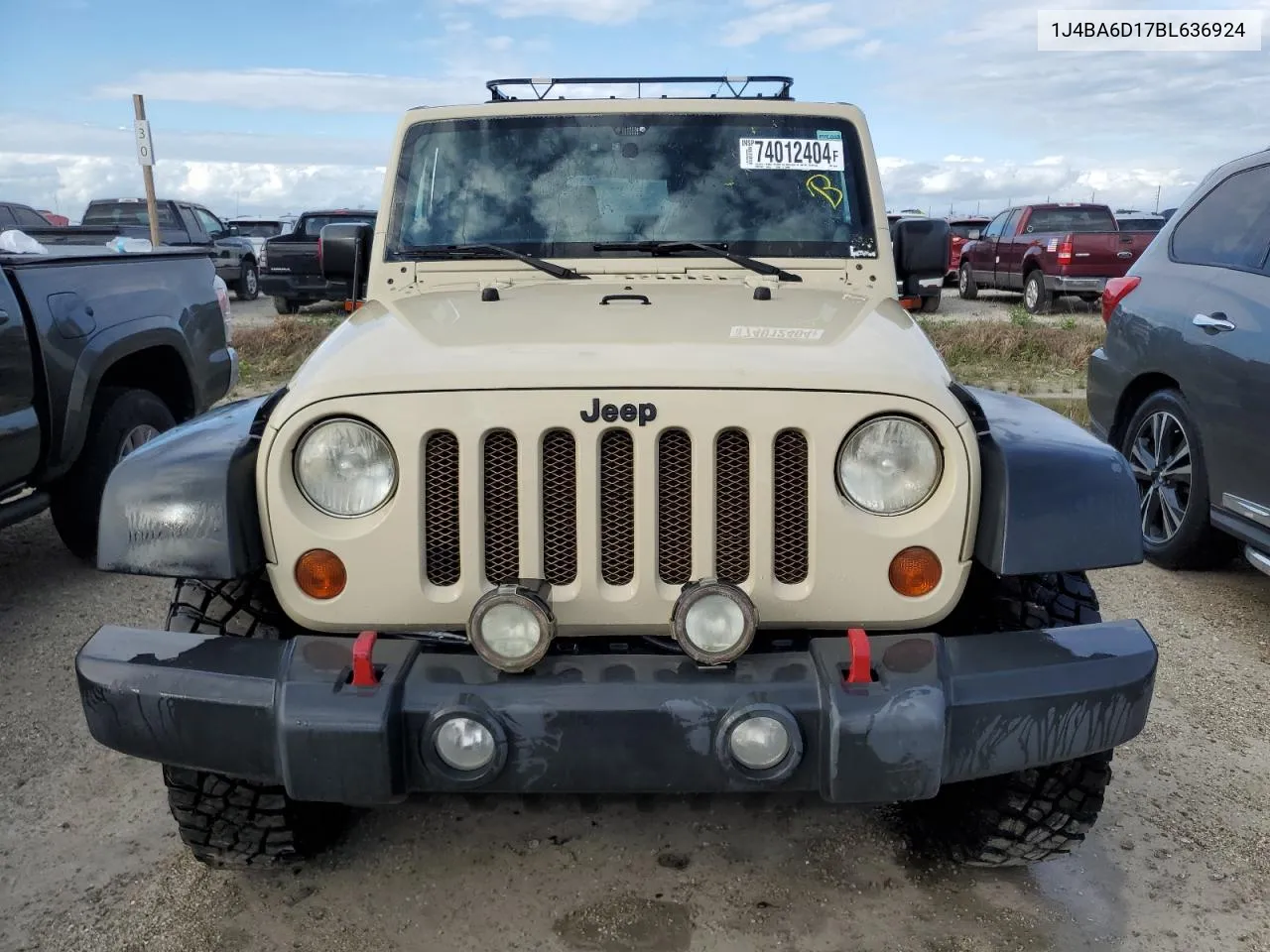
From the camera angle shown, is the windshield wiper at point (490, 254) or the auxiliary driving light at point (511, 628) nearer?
the auxiliary driving light at point (511, 628)

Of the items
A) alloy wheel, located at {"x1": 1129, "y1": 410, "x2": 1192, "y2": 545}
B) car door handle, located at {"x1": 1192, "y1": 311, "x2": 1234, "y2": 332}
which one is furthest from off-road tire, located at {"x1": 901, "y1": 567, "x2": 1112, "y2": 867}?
alloy wheel, located at {"x1": 1129, "y1": 410, "x2": 1192, "y2": 545}

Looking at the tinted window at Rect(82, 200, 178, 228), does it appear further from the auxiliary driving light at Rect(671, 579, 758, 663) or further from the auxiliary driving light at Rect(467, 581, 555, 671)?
the auxiliary driving light at Rect(671, 579, 758, 663)

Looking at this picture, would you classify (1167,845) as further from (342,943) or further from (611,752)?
(342,943)

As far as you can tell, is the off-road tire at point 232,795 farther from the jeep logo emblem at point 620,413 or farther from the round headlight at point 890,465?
the round headlight at point 890,465

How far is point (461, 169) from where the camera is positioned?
11.6 ft

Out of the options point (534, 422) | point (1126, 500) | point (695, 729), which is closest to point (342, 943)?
point (695, 729)

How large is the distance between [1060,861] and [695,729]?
51.3 inches

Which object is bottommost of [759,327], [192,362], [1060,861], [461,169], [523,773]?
[1060,861]

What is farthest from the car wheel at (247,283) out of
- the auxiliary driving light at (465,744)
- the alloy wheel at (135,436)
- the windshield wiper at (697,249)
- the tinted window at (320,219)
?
the auxiliary driving light at (465,744)

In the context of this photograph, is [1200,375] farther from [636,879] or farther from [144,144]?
[144,144]

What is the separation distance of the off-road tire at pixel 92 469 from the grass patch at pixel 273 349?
472 cm

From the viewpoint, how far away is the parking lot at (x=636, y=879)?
2.51 m

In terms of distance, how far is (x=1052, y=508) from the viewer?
225cm

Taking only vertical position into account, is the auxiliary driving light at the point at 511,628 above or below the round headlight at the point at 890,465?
below
